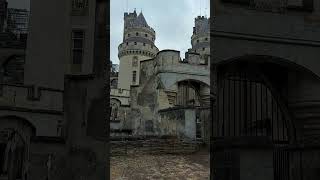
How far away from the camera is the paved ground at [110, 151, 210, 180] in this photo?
52.5 ft

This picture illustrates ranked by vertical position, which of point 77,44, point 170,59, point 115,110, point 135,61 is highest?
point 135,61

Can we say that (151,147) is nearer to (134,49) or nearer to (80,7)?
(80,7)

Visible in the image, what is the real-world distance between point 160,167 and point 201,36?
2785 centimetres

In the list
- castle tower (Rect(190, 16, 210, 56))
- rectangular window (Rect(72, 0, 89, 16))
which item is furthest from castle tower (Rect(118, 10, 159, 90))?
rectangular window (Rect(72, 0, 89, 16))

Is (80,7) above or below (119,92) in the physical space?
below

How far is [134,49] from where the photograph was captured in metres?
43.9

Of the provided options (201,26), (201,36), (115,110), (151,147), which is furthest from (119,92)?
(151,147)

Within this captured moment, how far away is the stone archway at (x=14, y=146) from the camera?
711cm

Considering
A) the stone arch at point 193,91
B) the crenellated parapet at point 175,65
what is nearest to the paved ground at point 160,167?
the crenellated parapet at point 175,65

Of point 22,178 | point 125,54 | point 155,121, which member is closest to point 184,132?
point 155,121

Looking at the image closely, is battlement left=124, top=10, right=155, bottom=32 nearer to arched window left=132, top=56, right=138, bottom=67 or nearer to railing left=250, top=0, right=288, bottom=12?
arched window left=132, top=56, right=138, bottom=67

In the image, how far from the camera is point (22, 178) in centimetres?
707

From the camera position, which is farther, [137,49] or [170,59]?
[137,49]

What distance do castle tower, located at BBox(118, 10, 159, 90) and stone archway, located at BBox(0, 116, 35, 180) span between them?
36008 millimetres
